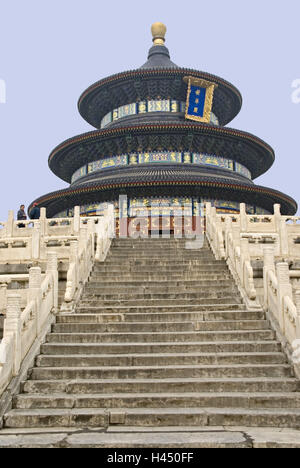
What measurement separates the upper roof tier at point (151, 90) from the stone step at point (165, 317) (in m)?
22.9

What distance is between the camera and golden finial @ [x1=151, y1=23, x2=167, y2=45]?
36.0 meters

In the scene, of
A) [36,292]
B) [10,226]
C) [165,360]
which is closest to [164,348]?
[165,360]

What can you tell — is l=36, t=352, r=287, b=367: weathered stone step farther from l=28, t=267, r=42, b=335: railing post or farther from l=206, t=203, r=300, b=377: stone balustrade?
l=28, t=267, r=42, b=335: railing post

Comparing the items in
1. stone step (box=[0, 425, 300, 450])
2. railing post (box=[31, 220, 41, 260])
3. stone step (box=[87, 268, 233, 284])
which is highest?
railing post (box=[31, 220, 41, 260])

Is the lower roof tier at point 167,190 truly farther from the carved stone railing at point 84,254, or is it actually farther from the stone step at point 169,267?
the stone step at point 169,267

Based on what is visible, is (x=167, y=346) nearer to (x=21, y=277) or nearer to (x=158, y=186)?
(x=21, y=277)

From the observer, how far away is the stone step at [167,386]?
7.37 metres

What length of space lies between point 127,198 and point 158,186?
2.09 metres

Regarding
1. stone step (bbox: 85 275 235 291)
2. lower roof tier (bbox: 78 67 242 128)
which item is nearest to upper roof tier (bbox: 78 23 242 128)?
lower roof tier (bbox: 78 67 242 128)

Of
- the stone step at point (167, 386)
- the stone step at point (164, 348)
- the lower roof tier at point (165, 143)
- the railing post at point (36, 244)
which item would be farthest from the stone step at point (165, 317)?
the lower roof tier at point (165, 143)

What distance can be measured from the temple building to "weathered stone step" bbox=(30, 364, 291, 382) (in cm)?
1659

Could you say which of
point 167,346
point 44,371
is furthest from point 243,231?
point 44,371

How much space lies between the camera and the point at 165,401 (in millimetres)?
6996

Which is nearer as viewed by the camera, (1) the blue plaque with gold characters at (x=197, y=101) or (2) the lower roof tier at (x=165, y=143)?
(2) the lower roof tier at (x=165, y=143)
